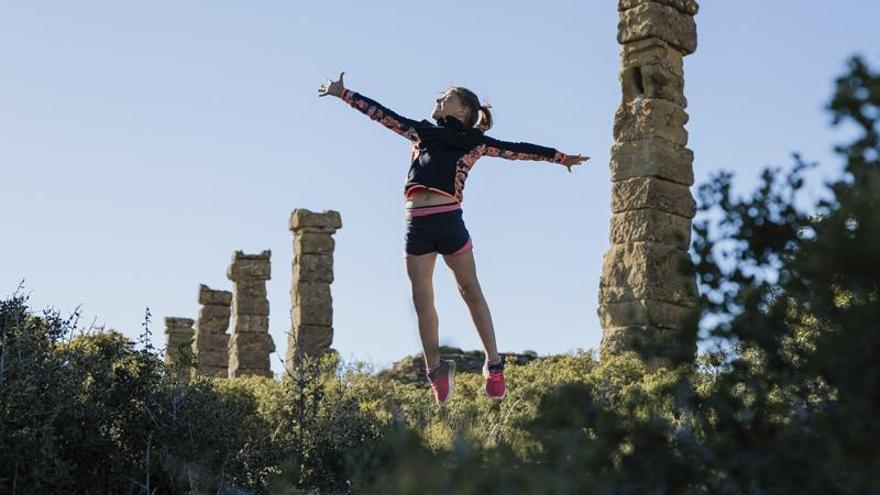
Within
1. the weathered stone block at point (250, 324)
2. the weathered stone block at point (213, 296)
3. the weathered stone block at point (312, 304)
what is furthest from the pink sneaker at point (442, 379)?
the weathered stone block at point (213, 296)

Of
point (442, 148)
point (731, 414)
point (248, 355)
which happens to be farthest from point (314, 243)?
point (731, 414)

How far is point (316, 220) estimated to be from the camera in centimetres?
2570

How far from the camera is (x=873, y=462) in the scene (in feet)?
10.6

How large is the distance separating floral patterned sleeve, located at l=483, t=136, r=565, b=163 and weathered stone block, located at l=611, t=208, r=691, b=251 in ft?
22.8

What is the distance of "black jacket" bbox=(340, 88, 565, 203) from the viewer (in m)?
7.96

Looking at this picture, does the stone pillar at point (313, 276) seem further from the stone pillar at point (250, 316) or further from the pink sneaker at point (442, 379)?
the pink sneaker at point (442, 379)

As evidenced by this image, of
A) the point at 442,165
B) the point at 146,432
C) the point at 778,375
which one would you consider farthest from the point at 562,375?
the point at 778,375

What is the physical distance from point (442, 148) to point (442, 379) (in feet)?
4.72

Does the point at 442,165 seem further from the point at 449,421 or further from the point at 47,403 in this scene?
the point at 47,403

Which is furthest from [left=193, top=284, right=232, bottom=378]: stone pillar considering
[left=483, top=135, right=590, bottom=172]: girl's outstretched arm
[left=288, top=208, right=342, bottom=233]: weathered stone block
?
[left=483, top=135, right=590, bottom=172]: girl's outstretched arm

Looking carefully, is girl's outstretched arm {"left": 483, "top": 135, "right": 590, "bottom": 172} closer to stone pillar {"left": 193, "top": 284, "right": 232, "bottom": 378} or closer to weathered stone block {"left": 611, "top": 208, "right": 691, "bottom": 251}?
weathered stone block {"left": 611, "top": 208, "right": 691, "bottom": 251}

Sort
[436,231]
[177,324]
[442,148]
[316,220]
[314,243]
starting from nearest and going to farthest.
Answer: [436,231], [442,148], [314,243], [316,220], [177,324]

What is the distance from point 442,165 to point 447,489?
482 cm

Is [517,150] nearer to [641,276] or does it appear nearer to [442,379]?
[442,379]
